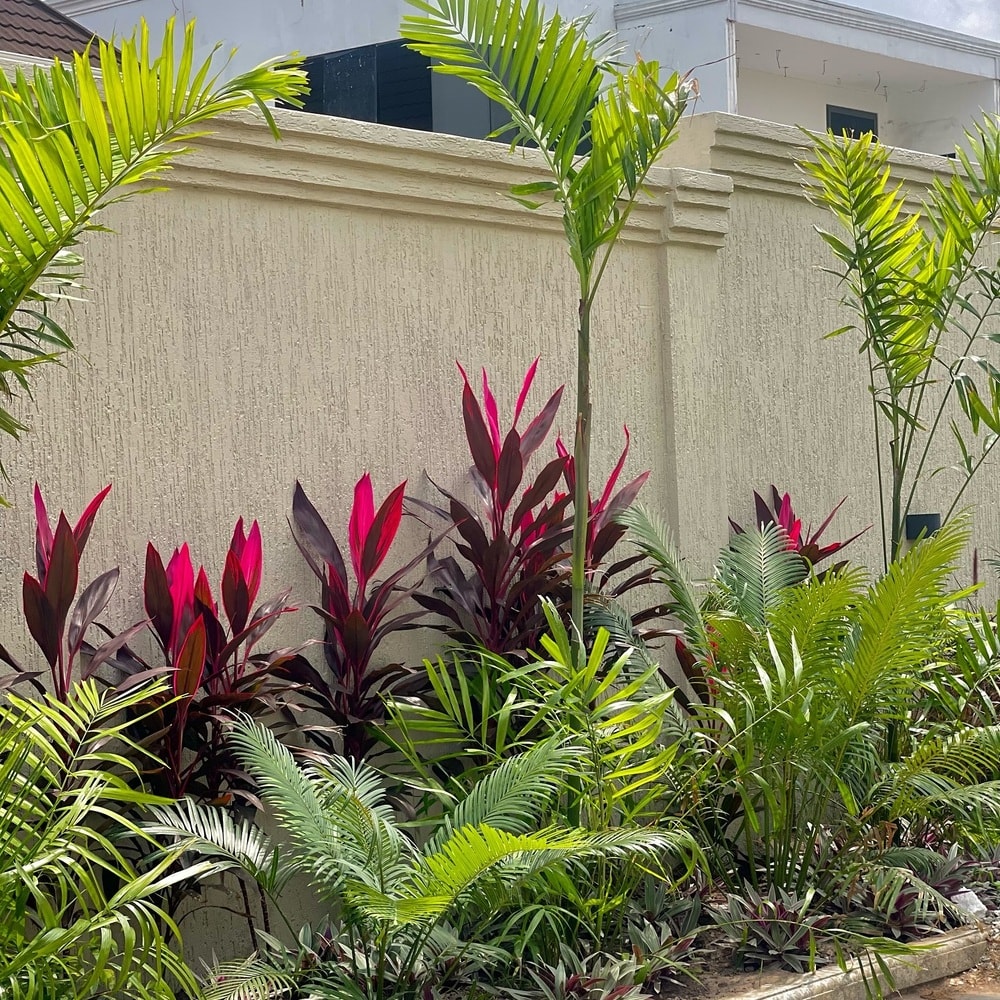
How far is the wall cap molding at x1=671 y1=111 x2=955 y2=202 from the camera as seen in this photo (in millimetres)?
Result: 6449

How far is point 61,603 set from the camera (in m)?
4.09

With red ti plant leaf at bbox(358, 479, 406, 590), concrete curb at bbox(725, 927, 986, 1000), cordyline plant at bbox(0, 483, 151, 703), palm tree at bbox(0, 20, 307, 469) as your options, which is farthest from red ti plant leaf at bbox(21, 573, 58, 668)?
concrete curb at bbox(725, 927, 986, 1000)

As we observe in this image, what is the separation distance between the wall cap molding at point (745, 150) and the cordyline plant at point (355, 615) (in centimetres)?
252

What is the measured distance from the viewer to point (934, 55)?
16.5 metres

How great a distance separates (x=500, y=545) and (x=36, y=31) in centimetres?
864

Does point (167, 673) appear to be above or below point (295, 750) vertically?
above

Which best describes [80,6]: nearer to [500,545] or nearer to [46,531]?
[500,545]

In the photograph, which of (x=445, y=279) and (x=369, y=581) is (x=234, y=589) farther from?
(x=445, y=279)

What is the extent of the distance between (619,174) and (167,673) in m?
2.11

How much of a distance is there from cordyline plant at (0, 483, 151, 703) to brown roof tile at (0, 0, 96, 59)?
7744 mm

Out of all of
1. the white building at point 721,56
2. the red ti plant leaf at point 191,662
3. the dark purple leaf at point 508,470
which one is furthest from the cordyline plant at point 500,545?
the white building at point 721,56

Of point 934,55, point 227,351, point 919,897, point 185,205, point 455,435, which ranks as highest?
point 934,55

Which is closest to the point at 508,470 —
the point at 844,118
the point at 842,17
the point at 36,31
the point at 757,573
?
the point at 757,573

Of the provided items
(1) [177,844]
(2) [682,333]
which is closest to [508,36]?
(2) [682,333]
